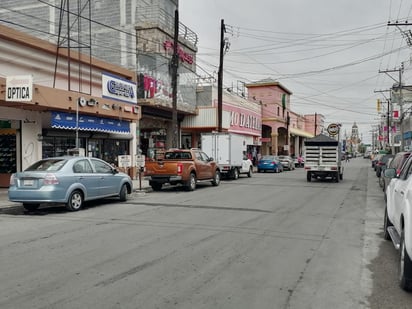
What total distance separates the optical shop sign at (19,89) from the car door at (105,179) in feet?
12.3

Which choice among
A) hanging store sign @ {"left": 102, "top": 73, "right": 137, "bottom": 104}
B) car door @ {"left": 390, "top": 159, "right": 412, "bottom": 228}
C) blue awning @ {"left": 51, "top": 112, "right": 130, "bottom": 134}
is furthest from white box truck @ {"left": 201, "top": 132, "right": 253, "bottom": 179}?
car door @ {"left": 390, "top": 159, "right": 412, "bottom": 228}

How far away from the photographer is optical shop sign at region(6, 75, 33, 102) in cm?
1509

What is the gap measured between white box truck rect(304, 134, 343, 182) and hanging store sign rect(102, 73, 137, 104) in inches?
408

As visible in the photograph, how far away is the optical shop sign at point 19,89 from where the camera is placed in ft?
49.5

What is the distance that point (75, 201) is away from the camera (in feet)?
41.1

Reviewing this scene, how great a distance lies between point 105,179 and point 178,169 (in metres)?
4.56

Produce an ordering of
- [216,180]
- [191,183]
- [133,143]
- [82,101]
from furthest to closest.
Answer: [133,143], [216,180], [82,101], [191,183]

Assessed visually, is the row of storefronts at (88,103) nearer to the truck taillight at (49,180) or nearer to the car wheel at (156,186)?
the car wheel at (156,186)

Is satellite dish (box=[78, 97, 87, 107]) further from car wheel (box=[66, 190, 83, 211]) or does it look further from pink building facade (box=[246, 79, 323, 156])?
pink building facade (box=[246, 79, 323, 156])

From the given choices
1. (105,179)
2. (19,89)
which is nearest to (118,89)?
(19,89)

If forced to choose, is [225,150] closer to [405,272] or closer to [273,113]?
[405,272]

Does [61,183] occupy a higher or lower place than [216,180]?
higher

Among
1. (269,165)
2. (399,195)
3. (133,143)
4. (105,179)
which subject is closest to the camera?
(399,195)

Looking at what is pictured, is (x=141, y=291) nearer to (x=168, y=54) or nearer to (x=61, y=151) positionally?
(x=61, y=151)
